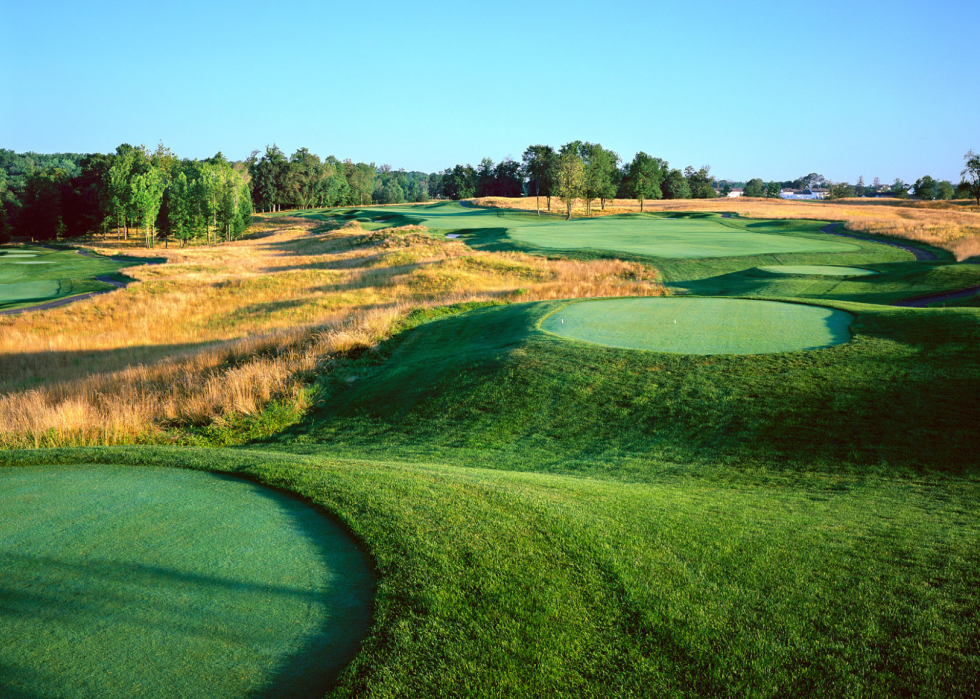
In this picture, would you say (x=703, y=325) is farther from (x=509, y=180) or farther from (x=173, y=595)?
(x=509, y=180)

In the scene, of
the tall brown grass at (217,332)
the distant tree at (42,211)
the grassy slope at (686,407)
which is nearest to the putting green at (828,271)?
the tall brown grass at (217,332)

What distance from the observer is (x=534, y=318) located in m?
14.5

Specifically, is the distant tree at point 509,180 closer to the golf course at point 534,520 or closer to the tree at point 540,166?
the tree at point 540,166

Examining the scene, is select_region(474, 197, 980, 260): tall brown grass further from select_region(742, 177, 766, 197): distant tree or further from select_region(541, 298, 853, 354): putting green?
select_region(742, 177, 766, 197): distant tree

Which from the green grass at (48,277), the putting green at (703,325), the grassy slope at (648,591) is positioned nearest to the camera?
the grassy slope at (648,591)

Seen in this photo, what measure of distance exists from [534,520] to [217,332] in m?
20.4

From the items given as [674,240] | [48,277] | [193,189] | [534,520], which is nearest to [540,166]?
[193,189]

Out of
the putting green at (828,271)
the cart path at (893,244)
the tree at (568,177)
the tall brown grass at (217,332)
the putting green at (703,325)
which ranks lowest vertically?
the tall brown grass at (217,332)

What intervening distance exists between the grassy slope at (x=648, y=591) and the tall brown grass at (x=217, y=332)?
6204 millimetres

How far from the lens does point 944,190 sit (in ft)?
372

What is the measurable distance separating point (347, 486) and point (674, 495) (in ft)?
10.5

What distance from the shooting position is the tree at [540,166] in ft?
285

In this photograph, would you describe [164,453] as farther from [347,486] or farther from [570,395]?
[570,395]

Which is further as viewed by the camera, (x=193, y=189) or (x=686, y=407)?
(x=193, y=189)
